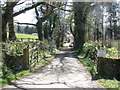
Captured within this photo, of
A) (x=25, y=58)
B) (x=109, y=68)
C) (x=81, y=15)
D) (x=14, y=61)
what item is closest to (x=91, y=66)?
(x=109, y=68)

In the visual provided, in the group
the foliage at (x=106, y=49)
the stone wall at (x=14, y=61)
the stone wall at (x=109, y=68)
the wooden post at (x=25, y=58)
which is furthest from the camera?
the foliage at (x=106, y=49)

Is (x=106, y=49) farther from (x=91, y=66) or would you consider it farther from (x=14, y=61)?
(x=14, y=61)

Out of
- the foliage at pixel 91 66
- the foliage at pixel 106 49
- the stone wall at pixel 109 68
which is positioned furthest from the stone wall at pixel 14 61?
the foliage at pixel 106 49

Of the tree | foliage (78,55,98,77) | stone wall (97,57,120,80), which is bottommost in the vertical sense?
foliage (78,55,98,77)

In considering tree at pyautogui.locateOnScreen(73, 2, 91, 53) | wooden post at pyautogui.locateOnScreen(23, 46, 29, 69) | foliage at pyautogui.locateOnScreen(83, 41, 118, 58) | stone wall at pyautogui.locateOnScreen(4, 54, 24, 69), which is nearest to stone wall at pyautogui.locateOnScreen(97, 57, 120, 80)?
foliage at pyautogui.locateOnScreen(83, 41, 118, 58)

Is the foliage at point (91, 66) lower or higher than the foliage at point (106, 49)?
lower

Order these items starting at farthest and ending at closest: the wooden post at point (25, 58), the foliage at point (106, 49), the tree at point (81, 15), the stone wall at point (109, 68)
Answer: the tree at point (81, 15)
the foliage at point (106, 49)
the wooden post at point (25, 58)
the stone wall at point (109, 68)

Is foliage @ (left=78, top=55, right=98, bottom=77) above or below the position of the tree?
below

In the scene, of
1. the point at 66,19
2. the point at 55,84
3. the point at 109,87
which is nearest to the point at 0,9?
the point at 55,84

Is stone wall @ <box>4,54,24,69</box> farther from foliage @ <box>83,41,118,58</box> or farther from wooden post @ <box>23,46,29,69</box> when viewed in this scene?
foliage @ <box>83,41,118,58</box>

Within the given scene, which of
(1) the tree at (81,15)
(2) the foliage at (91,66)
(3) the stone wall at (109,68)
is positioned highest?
(1) the tree at (81,15)

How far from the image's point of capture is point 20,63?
340 inches

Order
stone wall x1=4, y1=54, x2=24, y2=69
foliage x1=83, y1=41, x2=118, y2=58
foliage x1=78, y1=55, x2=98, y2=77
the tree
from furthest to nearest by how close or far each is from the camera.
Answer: the tree < foliage x1=83, y1=41, x2=118, y2=58 < stone wall x1=4, y1=54, x2=24, y2=69 < foliage x1=78, y1=55, x2=98, y2=77

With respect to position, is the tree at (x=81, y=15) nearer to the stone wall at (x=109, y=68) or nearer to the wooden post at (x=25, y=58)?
the wooden post at (x=25, y=58)
